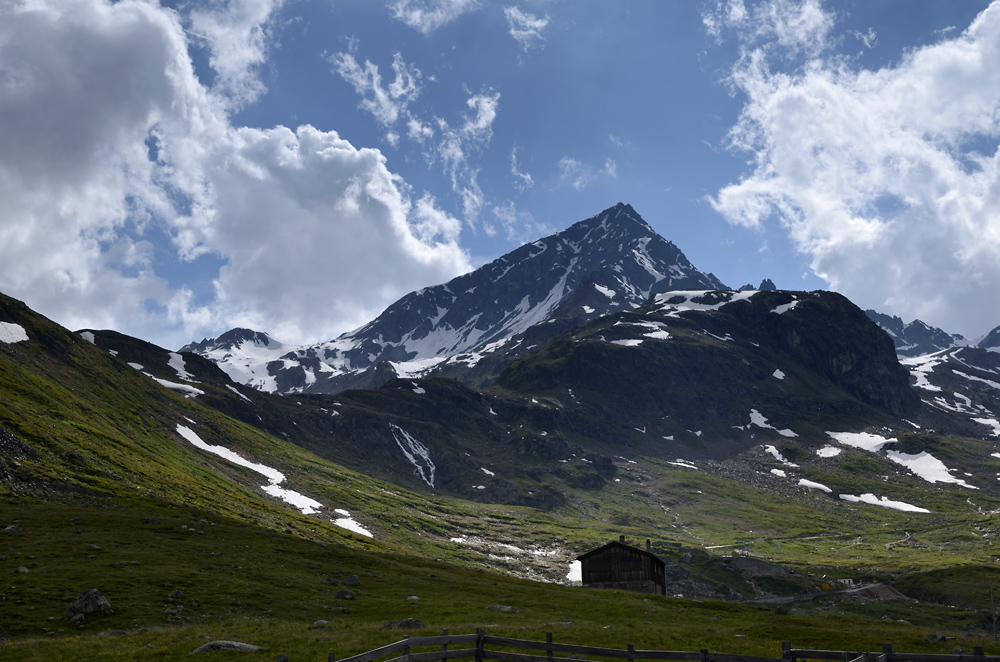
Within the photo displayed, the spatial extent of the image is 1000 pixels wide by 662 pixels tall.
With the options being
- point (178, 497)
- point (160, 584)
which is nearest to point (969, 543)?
point (178, 497)

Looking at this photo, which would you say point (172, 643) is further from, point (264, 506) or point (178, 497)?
point (264, 506)

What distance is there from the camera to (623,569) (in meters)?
94.2

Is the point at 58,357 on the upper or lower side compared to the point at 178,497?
upper

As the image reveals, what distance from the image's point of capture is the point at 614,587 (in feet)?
305

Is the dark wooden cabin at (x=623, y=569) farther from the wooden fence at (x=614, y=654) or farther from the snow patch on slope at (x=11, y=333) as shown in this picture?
the snow patch on slope at (x=11, y=333)

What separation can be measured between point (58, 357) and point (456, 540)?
105340 mm

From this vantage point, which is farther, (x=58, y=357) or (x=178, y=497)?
(x=58, y=357)

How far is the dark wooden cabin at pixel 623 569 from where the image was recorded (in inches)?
3666

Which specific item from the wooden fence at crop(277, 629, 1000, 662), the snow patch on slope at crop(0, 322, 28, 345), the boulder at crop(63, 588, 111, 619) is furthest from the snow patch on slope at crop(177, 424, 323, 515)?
the wooden fence at crop(277, 629, 1000, 662)

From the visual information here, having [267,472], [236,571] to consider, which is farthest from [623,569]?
[267,472]

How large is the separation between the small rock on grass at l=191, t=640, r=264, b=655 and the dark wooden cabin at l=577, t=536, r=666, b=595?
229 ft

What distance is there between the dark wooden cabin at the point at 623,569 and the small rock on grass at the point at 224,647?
6993 cm

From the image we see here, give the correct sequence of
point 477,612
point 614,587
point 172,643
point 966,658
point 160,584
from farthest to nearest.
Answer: point 614,587, point 477,612, point 160,584, point 172,643, point 966,658

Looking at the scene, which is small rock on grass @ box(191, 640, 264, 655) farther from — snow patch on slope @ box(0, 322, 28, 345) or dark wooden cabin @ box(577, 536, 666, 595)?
snow patch on slope @ box(0, 322, 28, 345)
